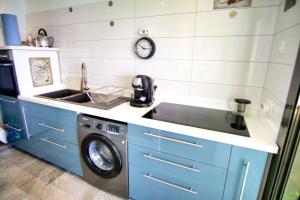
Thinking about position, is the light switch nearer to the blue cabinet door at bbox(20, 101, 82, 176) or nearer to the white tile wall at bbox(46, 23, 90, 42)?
the blue cabinet door at bbox(20, 101, 82, 176)

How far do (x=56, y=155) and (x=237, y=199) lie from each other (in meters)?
1.81

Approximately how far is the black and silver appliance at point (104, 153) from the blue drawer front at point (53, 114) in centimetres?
12

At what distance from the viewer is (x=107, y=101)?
64.4 inches

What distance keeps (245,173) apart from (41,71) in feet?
8.06

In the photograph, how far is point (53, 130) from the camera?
1.76m

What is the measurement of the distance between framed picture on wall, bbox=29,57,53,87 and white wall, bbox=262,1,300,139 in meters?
2.48

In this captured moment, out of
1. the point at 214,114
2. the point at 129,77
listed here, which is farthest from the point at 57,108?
the point at 214,114

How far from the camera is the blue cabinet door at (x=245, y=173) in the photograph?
3.18ft

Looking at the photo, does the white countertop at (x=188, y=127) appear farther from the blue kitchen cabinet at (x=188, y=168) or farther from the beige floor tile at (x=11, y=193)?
the beige floor tile at (x=11, y=193)

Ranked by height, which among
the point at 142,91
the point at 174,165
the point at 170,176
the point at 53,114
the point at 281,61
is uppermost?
the point at 281,61

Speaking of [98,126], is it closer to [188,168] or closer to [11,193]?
[188,168]

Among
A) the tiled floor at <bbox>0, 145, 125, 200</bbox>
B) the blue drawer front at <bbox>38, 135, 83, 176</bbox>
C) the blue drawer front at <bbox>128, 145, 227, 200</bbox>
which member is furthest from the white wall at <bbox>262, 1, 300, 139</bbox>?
the blue drawer front at <bbox>38, 135, 83, 176</bbox>

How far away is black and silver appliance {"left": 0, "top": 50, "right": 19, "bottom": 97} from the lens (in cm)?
183

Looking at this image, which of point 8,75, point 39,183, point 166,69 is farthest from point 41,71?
point 166,69
